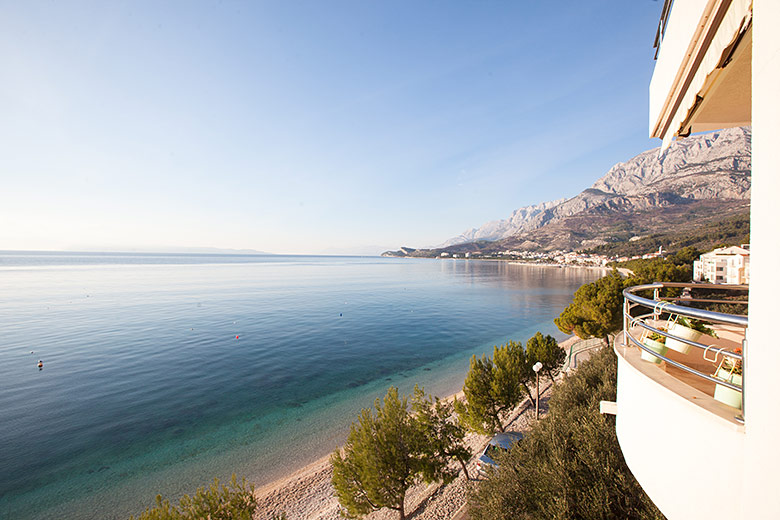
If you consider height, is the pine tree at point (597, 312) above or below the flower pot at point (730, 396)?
below

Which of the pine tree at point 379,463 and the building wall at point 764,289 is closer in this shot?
the building wall at point 764,289

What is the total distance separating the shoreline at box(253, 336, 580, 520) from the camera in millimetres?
10211

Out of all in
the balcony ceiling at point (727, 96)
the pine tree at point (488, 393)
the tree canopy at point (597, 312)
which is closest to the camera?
the balcony ceiling at point (727, 96)

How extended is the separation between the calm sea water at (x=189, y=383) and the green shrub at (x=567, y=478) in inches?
427

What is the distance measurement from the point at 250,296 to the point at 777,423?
64220 millimetres

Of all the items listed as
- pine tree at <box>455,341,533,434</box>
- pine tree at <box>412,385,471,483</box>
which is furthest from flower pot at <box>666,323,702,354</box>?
pine tree at <box>455,341,533,434</box>

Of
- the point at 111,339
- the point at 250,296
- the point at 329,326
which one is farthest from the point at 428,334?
the point at 250,296

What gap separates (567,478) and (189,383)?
81.5ft

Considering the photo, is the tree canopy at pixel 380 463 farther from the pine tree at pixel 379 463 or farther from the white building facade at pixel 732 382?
the white building facade at pixel 732 382

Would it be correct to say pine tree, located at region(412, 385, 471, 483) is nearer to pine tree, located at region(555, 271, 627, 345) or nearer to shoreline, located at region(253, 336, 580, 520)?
shoreline, located at region(253, 336, 580, 520)

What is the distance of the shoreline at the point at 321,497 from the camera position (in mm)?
10211

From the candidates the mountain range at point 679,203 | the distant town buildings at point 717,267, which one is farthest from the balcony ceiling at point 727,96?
the mountain range at point 679,203

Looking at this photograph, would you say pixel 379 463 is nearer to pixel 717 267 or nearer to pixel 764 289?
pixel 764 289

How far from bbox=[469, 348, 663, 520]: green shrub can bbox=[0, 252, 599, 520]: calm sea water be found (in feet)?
35.6
